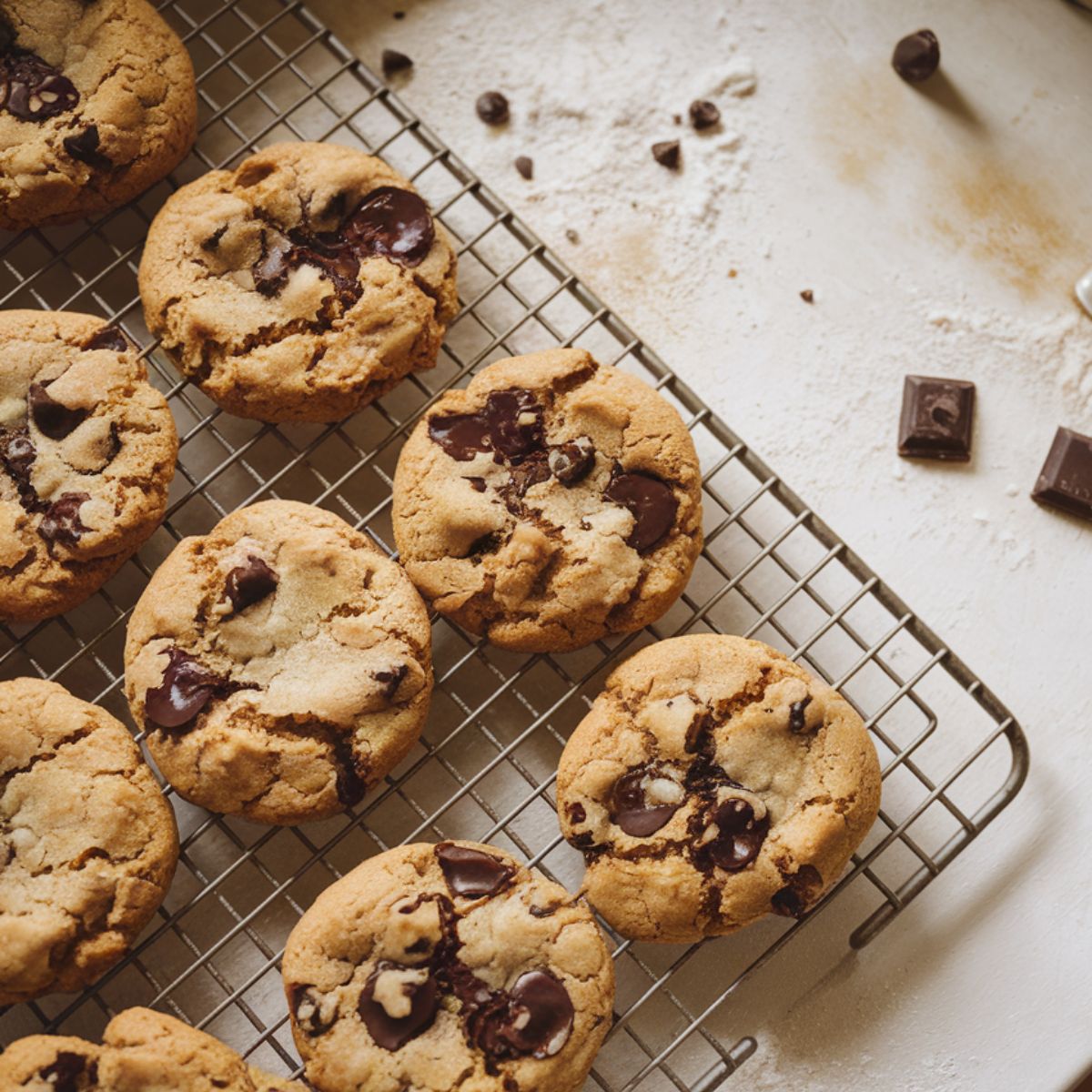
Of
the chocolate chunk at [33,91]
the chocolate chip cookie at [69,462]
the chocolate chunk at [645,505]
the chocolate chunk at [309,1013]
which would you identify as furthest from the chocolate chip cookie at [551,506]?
the chocolate chunk at [33,91]

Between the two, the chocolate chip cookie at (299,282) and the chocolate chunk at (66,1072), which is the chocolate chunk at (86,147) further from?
the chocolate chunk at (66,1072)

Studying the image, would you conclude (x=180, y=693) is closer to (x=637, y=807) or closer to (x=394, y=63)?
(x=637, y=807)

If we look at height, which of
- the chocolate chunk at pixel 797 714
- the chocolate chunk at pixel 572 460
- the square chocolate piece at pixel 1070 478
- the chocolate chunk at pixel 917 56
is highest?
the chocolate chunk at pixel 917 56

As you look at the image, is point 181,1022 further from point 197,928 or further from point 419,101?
point 419,101

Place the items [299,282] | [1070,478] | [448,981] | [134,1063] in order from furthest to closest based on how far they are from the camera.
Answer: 1. [1070,478]
2. [299,282]
3. [448,981]
4. [134,1063]

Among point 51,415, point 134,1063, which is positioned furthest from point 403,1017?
point 51,415
